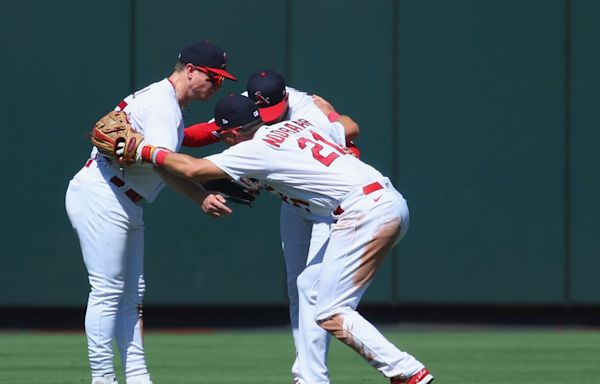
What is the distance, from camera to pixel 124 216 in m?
7.18

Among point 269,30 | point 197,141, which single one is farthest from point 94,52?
point 197,141

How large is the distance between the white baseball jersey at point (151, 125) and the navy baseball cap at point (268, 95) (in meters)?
0.46

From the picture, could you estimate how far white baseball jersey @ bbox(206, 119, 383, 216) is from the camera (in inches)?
255

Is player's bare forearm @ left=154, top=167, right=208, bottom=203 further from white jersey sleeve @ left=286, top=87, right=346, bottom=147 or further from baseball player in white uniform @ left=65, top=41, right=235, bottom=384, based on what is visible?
white jersey sleeve @ left=286, top=87, right=346, bottom=147

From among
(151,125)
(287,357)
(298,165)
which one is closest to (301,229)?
(298,165)

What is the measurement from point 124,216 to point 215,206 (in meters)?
0.72

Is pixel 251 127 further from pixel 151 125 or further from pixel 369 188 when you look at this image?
pixel 369 188

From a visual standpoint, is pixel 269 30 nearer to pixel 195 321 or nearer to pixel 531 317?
pixel 195 321

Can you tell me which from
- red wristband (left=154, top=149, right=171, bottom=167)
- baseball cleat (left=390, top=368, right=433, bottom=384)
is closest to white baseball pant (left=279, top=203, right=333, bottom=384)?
baseball cleat (left=390, top=368, right=433, bottom=384)

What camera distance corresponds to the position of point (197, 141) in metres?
7.76

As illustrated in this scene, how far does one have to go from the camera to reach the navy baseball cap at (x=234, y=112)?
6.92 m

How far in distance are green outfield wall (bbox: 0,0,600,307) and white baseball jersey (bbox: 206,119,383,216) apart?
573 cm

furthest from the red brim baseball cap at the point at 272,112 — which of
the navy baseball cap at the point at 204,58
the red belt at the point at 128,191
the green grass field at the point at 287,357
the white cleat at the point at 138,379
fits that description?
the green grass field at the point at 287,357

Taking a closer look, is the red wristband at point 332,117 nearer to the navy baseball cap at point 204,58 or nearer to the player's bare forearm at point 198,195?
the navy baseball cap at point 204,58
